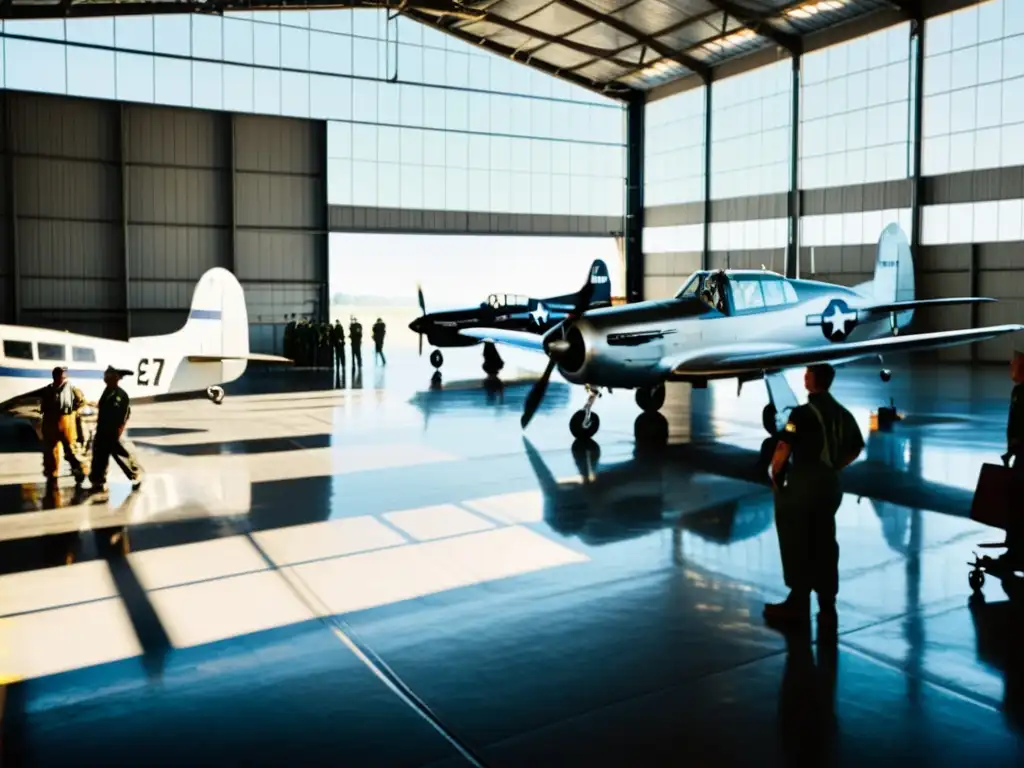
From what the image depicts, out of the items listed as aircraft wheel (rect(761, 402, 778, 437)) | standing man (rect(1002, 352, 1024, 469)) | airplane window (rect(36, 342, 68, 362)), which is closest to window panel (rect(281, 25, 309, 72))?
airplane window (rect(36, 342, 68, 362))

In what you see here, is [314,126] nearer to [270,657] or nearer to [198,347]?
[198,347]

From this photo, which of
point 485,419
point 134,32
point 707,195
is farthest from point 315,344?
point 707,195

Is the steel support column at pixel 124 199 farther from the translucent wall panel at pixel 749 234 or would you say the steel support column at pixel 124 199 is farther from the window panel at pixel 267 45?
the translucent wall panel at pixel 749 234

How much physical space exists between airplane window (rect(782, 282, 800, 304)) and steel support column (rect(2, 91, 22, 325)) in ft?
75.9

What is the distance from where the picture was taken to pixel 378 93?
34062mm

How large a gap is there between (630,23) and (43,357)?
1017 inches

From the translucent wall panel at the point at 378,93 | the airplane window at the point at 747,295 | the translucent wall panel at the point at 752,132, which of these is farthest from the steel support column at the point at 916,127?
the airplane window at the point at 747,295

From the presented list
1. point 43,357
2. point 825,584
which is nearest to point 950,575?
point 825,584

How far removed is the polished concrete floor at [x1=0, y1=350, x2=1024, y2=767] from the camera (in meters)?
3.98

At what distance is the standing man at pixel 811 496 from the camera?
521 centimetres

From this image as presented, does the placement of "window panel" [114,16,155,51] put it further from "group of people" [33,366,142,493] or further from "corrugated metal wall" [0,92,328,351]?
"group of people" [33,366,142,493]

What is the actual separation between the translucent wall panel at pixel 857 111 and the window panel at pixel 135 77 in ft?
72.9

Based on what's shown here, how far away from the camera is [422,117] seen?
35.2 meters

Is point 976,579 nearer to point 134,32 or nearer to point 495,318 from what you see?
point 495,318
